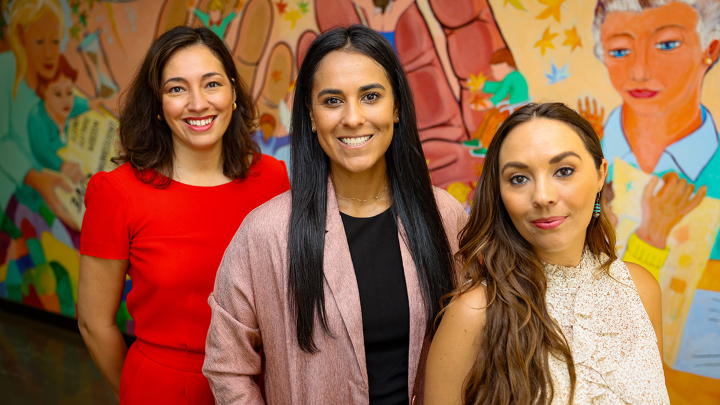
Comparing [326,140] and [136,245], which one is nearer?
[326,140]

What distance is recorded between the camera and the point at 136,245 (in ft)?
6.28

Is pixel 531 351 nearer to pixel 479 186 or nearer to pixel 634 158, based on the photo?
pixel 479 186

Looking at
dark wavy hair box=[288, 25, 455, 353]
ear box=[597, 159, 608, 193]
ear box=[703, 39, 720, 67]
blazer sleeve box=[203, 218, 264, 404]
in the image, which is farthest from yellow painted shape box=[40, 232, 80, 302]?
ear box=[703, 39, 720, 67]

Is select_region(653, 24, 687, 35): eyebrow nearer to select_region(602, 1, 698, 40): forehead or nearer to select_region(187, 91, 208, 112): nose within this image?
select_region(602, 1, 698, 40): forehead

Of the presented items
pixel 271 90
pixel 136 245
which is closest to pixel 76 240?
pixel 271 90

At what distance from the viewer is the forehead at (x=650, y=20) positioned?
235cm

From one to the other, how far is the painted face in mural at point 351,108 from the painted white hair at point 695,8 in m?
1.47

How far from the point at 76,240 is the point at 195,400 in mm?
3646

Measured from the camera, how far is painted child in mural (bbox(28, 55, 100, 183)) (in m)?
4.88

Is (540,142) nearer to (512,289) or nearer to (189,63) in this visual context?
(512,289)

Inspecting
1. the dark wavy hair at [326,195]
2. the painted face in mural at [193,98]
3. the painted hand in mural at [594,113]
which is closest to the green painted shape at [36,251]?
the painted face in mural at [193,98]

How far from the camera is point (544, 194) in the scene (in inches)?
52.4

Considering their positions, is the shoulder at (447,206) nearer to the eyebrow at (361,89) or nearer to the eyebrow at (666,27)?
the eyebrow at (361,89)

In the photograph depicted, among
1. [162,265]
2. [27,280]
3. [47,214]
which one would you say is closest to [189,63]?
[162,265]
